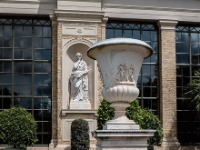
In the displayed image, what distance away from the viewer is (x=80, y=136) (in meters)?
16.5

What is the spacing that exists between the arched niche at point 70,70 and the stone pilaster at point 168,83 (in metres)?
3.37

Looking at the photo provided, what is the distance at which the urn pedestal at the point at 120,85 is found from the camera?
7594 millimetres

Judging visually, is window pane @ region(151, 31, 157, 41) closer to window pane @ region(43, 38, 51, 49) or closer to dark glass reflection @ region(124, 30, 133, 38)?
Answer: dark glass reflection @ region(124, 30, 133, 38)

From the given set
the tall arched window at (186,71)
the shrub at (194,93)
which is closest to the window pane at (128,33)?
the tall arched window at (186,71)

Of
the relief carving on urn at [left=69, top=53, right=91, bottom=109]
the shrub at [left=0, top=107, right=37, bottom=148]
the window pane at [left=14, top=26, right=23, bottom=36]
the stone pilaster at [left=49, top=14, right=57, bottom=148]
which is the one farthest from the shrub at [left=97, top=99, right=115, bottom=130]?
the window pane at [left=14, top=26, right=23, bottom=36]

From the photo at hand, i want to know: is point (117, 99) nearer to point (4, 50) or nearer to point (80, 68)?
point (80, 68)

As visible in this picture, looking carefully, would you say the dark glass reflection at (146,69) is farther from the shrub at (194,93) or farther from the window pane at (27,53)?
the window pane at (27,53)

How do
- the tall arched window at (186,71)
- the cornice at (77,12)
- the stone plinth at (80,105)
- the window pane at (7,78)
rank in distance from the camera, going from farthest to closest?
the tall arched window at (186,71), the window pane at (7,78), the cornice at (77,12), the stone plinth at (80,105)

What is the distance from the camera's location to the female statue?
731 inches

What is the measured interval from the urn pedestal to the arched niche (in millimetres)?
10502

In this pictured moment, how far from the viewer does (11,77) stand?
63.7 ft

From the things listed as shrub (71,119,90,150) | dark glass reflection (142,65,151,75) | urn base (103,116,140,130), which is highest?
dark glass reflection (142,65,151,75)

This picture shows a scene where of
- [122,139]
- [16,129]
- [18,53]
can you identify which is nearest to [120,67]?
[122,139]

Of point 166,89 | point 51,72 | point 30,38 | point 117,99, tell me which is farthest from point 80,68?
point 117,99
